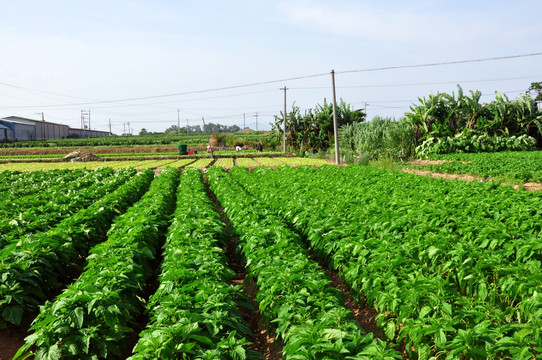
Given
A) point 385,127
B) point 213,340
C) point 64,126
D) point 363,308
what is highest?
point 64,126

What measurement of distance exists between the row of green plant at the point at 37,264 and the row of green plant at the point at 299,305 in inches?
108

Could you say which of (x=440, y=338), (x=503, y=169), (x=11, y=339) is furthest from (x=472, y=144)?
(x=11, y=339)

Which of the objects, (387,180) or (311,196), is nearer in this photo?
(311,196)

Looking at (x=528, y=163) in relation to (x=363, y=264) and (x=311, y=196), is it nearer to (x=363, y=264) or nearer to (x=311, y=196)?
(x=311, y=196)

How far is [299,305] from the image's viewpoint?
3492 millimetres

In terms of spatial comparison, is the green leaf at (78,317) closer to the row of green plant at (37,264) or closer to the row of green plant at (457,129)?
the row of green plant at (37,264)

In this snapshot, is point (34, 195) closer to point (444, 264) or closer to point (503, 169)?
point (444, 264)

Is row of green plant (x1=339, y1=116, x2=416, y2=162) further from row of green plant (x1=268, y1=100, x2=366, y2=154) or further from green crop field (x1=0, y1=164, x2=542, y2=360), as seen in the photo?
green crop field (x1=0, y1=164, x2=542, y2=360)

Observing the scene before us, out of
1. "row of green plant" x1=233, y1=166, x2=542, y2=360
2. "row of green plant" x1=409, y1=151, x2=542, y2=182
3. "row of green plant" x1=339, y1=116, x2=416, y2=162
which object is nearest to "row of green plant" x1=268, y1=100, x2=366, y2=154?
"row of green plant" x1=339, y1=116, x2=416, y2=162

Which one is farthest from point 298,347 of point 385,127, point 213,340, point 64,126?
point 64,126

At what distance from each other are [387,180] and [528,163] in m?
8.86

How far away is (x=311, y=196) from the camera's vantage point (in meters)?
9.58

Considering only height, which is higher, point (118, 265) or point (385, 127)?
point (385, 127)

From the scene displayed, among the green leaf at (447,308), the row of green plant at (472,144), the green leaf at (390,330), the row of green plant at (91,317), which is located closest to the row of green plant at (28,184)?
the row of green plant at (91,317)
